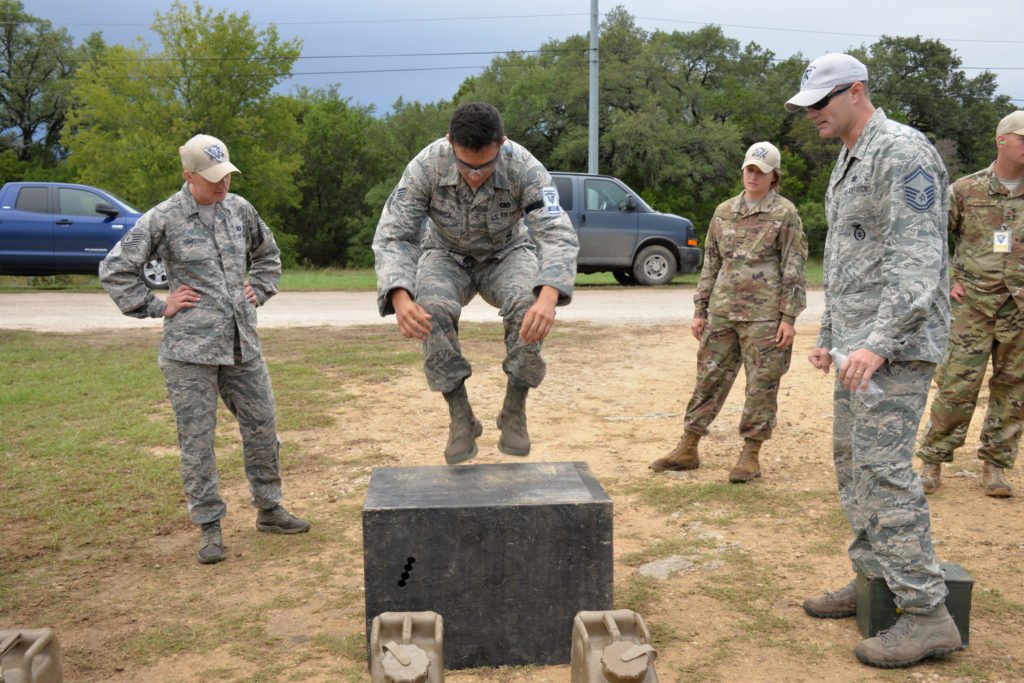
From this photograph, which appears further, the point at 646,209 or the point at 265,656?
the point at 646,209

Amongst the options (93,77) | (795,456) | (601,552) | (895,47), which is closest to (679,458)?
(795,456)

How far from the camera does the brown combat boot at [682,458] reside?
6895 mm

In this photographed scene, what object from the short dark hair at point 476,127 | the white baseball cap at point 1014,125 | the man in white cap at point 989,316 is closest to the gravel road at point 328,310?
the man in white cap at point 989,316

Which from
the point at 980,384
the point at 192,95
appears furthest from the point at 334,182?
the point at 980,384

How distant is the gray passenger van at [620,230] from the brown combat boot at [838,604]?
13641 millimetres

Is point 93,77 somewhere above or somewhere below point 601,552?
above

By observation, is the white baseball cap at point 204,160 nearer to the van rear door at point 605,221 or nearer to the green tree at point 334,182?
the van rear door at point 605,221

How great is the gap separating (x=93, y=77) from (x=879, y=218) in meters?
41.9

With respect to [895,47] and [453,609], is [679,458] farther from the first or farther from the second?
[895,47]

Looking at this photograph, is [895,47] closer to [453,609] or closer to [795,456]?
[795,456]

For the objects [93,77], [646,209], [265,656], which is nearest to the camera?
[265,656]

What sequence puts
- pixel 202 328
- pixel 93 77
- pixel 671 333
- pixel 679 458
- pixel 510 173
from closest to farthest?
pixel 510 173 → pixel 202 328 → pixel 679 458 → pixel 671 333 → pixel 93 77

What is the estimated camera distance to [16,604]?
4801mm

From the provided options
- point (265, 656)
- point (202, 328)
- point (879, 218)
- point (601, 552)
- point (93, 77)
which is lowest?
point (265, 656)
